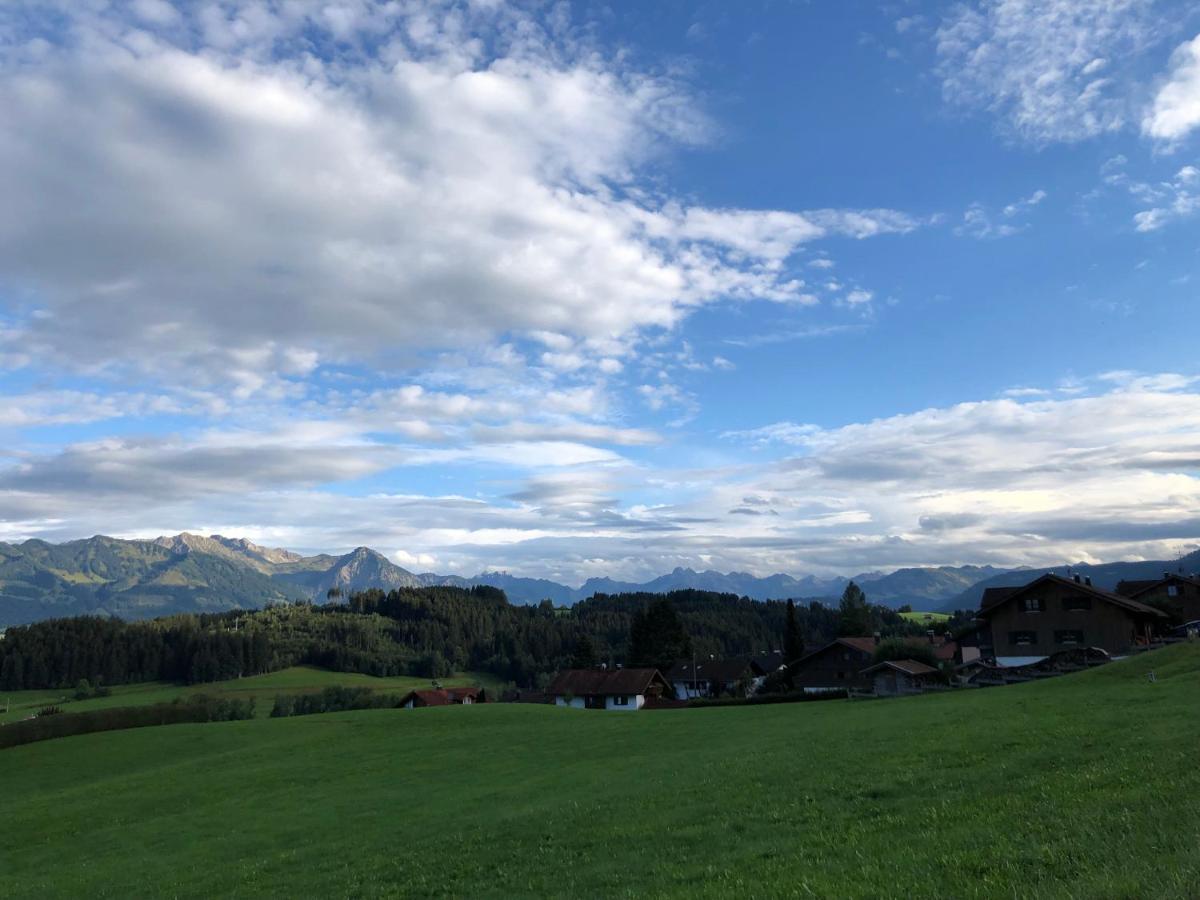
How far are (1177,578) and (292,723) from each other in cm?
11158

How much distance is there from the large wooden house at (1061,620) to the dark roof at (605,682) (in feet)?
165

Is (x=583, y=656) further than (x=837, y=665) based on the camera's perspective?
Yes

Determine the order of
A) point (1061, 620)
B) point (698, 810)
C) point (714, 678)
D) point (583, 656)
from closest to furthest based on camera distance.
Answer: point (698, 810) → point (1061, 620) → point (714, 678) → point (583, 656)

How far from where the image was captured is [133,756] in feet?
214

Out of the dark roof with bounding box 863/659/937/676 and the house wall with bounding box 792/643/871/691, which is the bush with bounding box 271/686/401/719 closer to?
the house wall with bounding box 792/643/871/691

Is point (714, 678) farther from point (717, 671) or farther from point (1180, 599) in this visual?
point (1180, 599)

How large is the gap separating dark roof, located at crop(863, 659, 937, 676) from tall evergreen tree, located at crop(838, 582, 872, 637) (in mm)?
71300

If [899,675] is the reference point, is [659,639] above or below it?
below

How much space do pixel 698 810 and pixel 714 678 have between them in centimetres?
11937

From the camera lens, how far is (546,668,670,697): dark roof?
116938 mm

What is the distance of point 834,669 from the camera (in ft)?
362

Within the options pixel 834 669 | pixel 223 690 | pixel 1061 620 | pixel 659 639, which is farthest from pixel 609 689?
pixel 223 690

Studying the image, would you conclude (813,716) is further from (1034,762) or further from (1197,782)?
(1197,782)

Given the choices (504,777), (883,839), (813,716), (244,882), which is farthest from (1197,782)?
(813,716)
